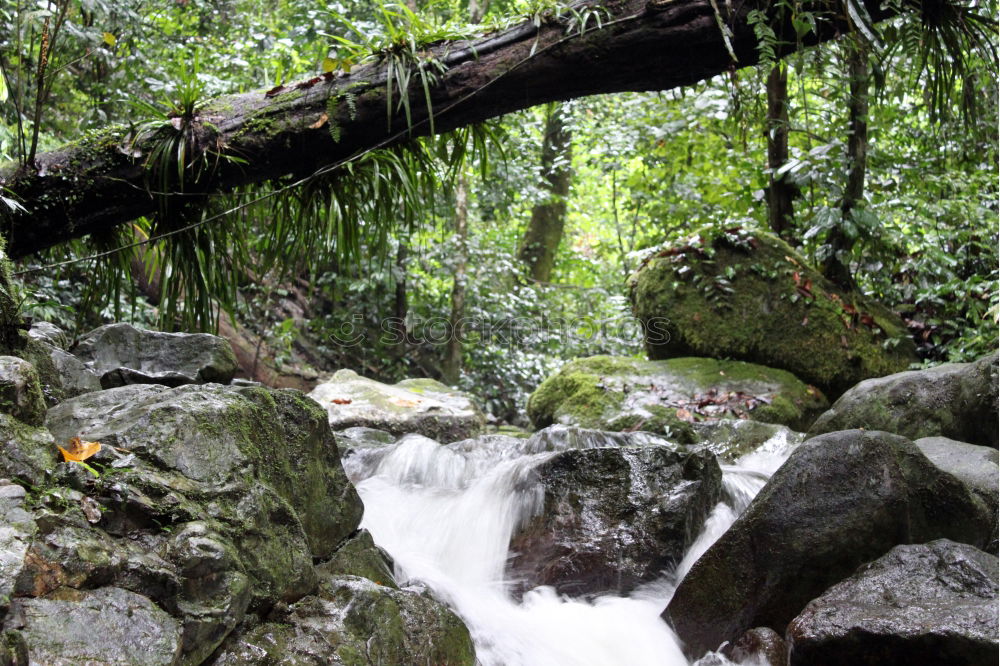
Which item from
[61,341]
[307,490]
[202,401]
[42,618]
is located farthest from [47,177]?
[42,618]

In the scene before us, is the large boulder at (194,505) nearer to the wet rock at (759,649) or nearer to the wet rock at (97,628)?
the wet rock at (97,628)

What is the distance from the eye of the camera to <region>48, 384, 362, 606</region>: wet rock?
201 centimetres

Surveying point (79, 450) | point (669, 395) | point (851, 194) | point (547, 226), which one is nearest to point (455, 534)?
point (79, 450)

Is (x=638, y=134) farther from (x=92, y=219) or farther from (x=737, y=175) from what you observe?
(x=92, y=219)

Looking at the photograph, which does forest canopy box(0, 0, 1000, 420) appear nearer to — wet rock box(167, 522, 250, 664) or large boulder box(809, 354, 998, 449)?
large boulder box(809, 354, 998, 449)

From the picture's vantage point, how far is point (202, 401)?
2408 mm

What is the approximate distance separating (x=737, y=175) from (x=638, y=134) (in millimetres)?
1187

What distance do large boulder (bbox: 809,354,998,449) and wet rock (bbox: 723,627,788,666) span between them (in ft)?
7.72

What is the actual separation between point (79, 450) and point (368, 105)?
186 centimetres

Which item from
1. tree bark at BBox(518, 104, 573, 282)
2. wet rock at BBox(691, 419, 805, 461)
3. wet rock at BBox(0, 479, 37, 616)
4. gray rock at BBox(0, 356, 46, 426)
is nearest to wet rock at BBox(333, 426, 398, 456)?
wet rock at BBox(691, 419, 805, 461)

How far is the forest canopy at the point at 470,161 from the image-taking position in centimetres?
317

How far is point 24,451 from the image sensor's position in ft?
6.14

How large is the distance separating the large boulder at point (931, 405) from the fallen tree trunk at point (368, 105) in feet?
7.99

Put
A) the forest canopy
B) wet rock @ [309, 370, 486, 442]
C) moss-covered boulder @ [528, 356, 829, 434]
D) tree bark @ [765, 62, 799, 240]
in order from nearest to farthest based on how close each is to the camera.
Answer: the forest canopy
moss-covered boulder @ [528, 356, 829, 434]
wet rock @ [309, 370, 486, 442]
tree bark @ [765, 62, 799, 240]
